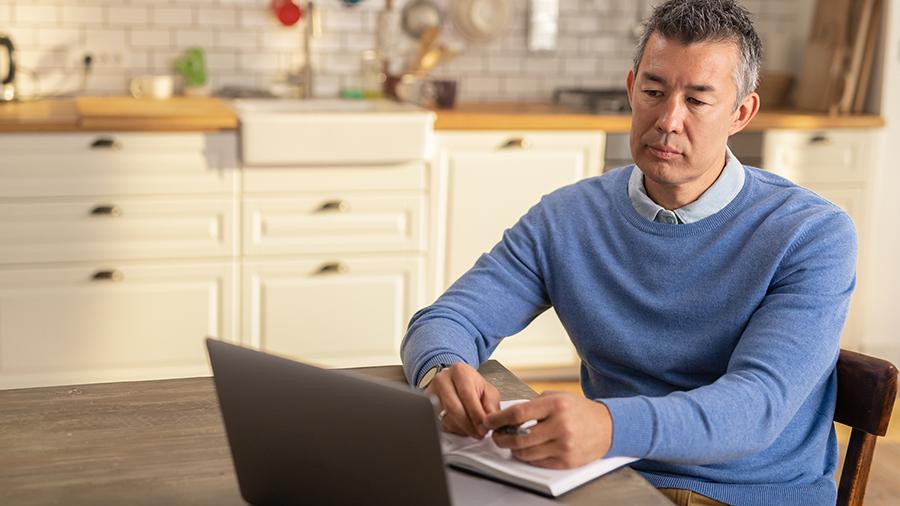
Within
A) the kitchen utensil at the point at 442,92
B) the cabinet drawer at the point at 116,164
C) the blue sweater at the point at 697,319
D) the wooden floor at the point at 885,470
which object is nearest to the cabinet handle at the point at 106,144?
the cabinet drawer at the point at 116,164

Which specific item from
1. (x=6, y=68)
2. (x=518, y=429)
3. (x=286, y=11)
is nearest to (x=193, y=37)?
(x=286, y=11)

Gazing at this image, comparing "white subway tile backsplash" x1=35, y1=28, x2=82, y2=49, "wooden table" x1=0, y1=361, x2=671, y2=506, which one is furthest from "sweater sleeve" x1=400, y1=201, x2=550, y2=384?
"white subway tile backsplash" x1=35, y1=28, x2=82, y2=49

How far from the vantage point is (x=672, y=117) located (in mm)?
1792

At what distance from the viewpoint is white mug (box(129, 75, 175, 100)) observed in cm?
425

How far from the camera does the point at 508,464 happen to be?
4.44ft

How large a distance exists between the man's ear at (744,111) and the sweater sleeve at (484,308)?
1.14 feet

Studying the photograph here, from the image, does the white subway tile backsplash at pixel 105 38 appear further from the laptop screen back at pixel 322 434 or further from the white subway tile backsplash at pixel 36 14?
the laptop screen back at pixel 322 434

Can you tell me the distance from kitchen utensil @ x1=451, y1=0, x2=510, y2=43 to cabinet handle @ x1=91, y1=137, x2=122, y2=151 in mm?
1523

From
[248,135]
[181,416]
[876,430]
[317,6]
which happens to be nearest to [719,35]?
[876,430]

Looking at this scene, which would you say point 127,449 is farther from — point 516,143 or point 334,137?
point 516,143

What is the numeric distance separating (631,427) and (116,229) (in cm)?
263

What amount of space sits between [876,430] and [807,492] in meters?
0.17

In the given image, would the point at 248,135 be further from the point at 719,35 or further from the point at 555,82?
the point at 719,35

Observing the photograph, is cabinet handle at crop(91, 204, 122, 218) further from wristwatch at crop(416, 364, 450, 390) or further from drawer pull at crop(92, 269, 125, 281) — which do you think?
wristwatch at crop(416, 364, 450, 390)
